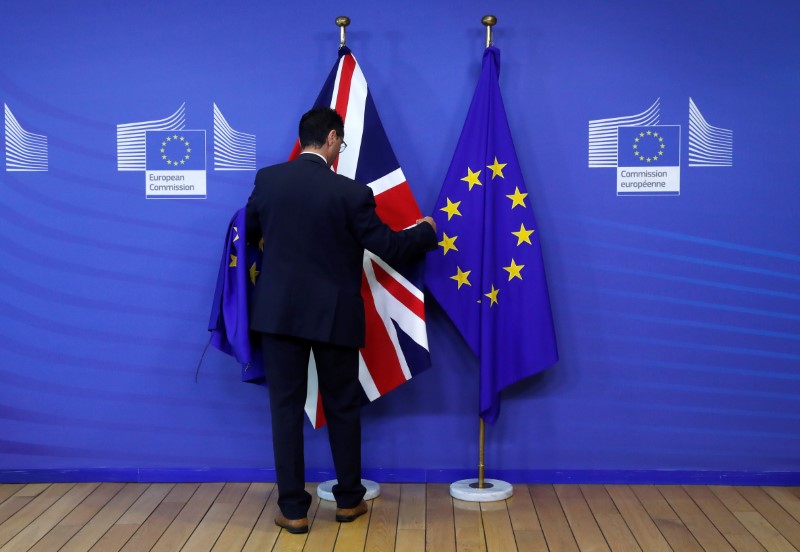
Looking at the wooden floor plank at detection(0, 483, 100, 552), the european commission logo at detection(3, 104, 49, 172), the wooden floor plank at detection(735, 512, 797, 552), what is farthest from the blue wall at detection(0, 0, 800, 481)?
the wooden floor plank at detection(735, 512, 797, 552)

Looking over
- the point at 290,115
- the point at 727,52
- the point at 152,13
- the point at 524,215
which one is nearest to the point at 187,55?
the point at 152,13

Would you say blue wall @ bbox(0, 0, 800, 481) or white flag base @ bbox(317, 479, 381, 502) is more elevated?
blue wall @ bbox(0, 0, 800, 481)

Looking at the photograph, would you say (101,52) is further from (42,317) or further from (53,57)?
(42,317)

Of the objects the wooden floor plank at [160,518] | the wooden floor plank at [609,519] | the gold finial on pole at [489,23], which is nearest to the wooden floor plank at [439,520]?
the wooden floor plank at [609,519]

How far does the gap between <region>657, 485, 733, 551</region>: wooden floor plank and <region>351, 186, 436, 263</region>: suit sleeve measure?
1.42m

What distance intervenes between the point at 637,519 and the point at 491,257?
115 cm

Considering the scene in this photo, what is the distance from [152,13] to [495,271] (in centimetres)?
181

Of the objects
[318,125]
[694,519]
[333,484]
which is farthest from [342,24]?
[694,519]

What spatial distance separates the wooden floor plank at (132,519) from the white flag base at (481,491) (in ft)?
3.92

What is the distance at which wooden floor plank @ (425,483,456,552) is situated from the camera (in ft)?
10.1

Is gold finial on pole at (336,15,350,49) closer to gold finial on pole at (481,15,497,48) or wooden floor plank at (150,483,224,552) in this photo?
gold finial on pole at (481,15,497,48)

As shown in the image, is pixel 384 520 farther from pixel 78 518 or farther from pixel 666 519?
pixel 78 518

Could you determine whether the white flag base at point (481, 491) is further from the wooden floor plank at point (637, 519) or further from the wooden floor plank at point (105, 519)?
the wooden floor plank at point (105, 519)

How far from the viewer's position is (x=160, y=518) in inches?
133
